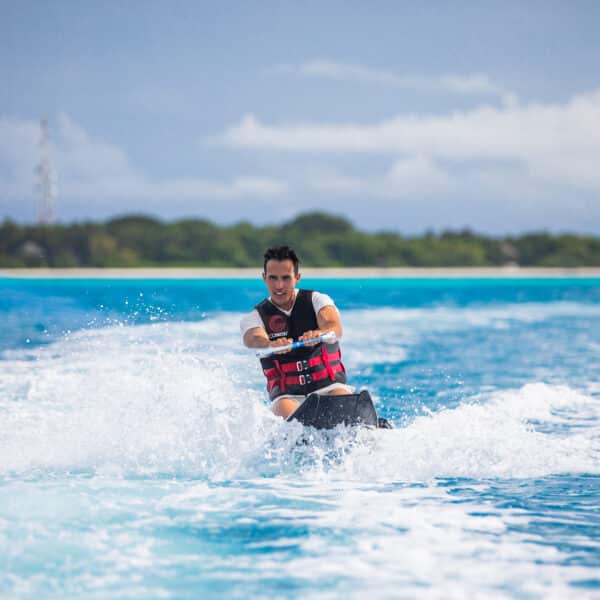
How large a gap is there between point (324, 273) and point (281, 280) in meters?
29.6

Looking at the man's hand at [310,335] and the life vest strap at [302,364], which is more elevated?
the man's hand at [310,335]

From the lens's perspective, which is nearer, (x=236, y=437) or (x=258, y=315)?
(x=258, y=315)

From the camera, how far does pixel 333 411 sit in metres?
4.30

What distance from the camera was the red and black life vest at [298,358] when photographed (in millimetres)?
4547

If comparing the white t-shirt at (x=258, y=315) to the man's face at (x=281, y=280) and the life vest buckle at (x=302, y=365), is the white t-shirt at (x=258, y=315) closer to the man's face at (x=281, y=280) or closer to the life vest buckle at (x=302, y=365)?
the man's face at (x=281, y=280)

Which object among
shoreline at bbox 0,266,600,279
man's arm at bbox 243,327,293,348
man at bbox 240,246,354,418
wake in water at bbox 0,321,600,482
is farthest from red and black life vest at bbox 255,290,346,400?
shoreline at bbox 0,266,600,279

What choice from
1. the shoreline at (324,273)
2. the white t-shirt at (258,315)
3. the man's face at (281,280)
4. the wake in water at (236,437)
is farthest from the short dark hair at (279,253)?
the shoreline at (324,273)

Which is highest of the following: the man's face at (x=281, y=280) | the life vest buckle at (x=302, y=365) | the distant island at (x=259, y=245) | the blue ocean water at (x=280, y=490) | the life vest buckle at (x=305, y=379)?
the distant island at (x=259, y=245)

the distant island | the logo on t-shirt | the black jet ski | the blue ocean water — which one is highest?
the distant island

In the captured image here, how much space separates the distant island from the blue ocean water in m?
29.8

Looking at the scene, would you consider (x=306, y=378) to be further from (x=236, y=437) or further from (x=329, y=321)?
(x=236, y=437)

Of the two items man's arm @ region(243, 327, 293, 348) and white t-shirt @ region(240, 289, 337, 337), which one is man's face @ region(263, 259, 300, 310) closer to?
white t-shirt @ region(240, 289, 337, 337)

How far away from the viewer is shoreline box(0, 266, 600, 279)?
30.5m

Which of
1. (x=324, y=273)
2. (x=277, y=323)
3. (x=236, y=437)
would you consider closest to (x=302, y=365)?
(x=277, y=323)
